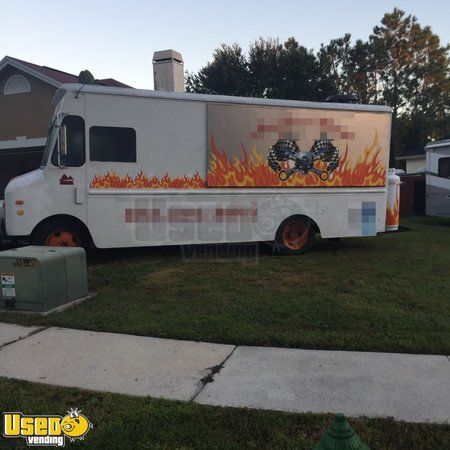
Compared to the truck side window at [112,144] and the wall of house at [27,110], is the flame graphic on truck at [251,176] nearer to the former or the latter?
the truck side window at [112,144]

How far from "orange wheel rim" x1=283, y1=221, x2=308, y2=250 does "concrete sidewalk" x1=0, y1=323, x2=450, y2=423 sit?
508cm

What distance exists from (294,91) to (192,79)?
7.36 metres

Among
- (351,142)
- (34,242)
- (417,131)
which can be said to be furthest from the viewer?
(417,131)

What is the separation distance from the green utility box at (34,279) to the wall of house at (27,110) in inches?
483

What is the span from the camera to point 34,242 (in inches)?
312

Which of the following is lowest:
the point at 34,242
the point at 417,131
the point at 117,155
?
the point at 34,242

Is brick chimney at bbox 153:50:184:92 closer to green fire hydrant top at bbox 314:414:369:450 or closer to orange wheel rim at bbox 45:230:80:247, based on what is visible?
orange wheel rim at bbox 45:230:80:247

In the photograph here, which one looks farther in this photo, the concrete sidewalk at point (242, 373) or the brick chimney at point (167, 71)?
the brick chimney at point (167, 71)

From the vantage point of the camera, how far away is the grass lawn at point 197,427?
283 centimetres

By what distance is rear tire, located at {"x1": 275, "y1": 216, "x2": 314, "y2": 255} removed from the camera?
9.17 m

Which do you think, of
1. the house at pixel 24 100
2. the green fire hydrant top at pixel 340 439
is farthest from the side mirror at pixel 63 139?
the house at pixel 24 100

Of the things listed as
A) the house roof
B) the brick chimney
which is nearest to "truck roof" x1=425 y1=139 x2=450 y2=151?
the brick chimney

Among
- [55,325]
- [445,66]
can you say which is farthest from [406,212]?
[445,66]

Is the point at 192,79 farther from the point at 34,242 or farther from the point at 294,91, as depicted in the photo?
the point at 34,242
